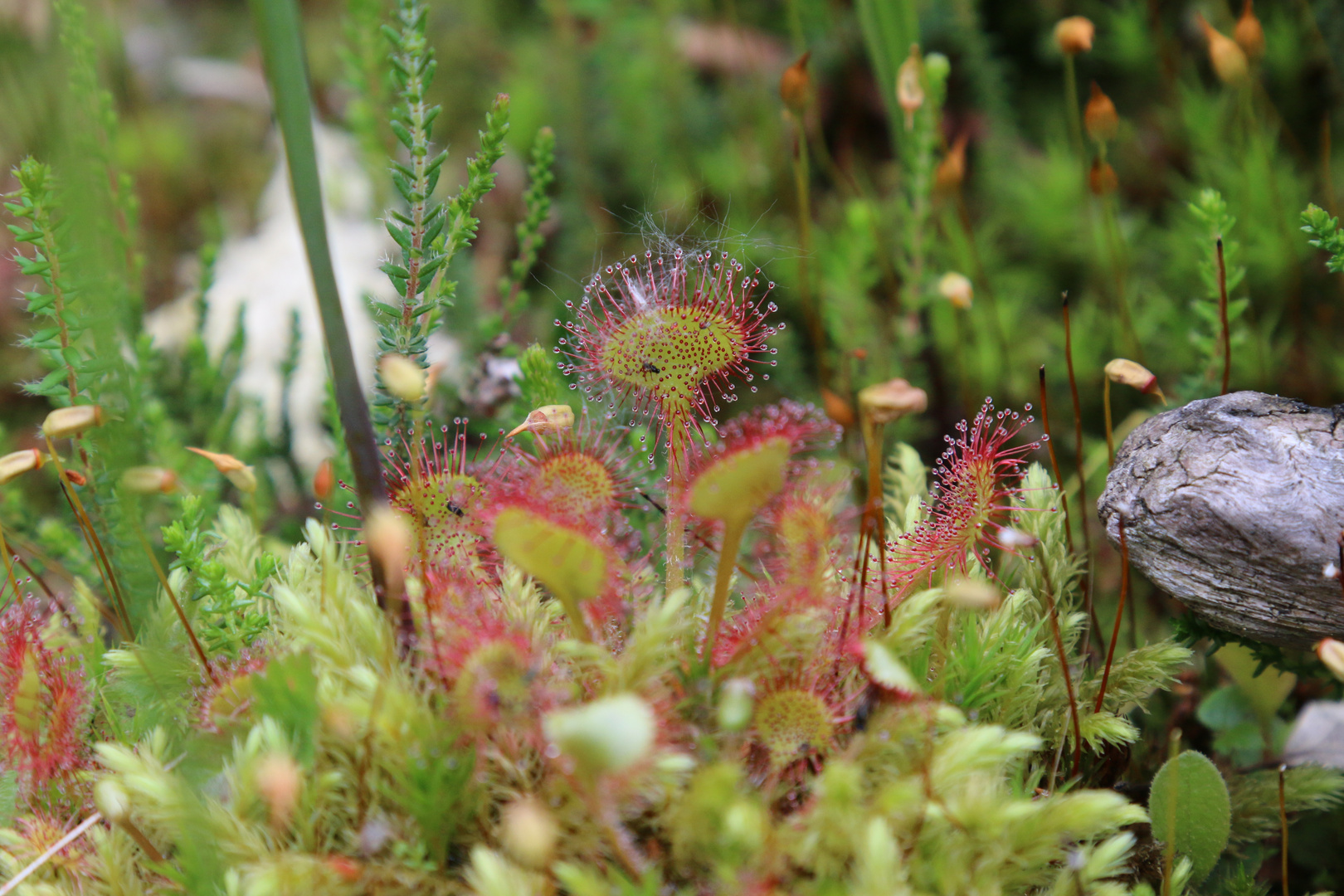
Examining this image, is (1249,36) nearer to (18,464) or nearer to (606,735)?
(606,735)

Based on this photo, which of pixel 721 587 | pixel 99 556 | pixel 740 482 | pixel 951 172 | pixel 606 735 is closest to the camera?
pixel 606 735

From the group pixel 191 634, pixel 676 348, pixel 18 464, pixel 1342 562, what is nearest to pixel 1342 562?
pixel 1342 562

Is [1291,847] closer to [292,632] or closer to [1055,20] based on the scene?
[292,632]

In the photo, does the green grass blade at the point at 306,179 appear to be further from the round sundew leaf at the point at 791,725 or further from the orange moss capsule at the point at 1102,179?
the orange moss capsule at the point at 1102,179

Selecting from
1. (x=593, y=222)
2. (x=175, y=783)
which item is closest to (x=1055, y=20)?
(x=593, y=222)

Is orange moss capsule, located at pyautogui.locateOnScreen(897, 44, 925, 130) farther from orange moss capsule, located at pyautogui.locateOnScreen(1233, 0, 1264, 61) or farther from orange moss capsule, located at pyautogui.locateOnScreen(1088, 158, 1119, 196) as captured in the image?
orange moss capsule, located at pyautogui.locateOnScreen(1233, 0, 1264, 61)

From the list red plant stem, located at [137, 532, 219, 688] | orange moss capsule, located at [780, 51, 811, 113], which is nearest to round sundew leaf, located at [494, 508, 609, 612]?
red plant stem, located at [137, 532, 219, 688]

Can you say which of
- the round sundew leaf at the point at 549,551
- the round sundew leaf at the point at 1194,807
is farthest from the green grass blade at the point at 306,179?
the round sundew leaf at the point at 1194,807
